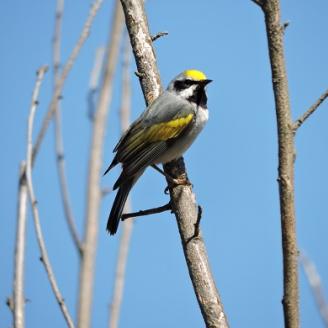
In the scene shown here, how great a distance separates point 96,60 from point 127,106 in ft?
1.75

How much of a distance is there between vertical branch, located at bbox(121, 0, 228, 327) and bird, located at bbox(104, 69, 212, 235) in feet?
0.59

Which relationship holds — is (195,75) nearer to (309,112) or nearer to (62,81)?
(62,81)

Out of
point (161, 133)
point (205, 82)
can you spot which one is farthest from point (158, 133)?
point (205, 82)

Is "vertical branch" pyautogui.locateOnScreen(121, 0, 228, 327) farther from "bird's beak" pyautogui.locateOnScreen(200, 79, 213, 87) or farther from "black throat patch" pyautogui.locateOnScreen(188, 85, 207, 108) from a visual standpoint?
"bird's beak" pyautogui.locateOnScreen(200, 79, 213, 87)

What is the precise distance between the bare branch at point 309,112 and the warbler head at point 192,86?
2142 mm

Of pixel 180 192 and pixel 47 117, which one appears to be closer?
pixel 180 192

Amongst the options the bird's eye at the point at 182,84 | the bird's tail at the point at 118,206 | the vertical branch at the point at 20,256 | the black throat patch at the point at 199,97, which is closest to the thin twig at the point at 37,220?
the vertical branch at the point at 20,256

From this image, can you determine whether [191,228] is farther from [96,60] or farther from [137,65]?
[96,60]

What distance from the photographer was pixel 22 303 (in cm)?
313

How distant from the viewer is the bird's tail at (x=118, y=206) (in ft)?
12.7

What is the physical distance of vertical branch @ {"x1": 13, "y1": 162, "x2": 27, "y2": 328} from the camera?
10.1 ft

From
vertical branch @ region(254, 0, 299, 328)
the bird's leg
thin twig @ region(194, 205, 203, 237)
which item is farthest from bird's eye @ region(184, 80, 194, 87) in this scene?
vertical branch @ region(254, 0, 299, 328)

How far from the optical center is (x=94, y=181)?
409 centimetres

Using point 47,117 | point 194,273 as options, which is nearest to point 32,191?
point 47,117
